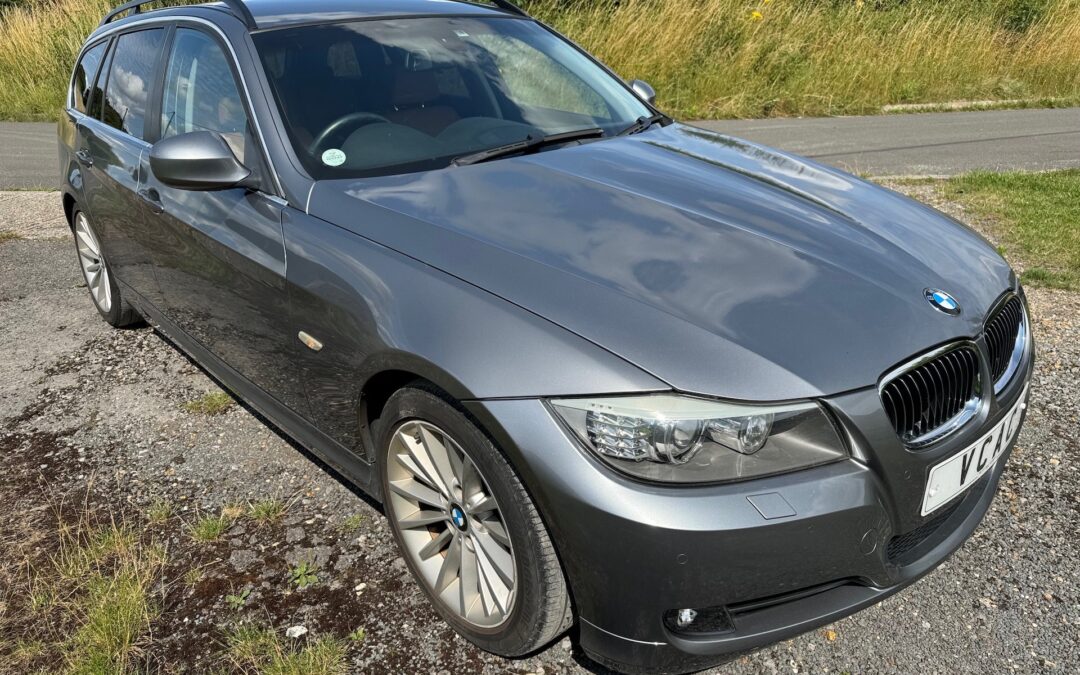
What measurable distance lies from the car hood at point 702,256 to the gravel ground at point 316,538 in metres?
0.87

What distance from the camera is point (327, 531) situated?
9.49ft

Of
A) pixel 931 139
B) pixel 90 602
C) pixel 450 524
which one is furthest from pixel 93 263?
pixel 931 139

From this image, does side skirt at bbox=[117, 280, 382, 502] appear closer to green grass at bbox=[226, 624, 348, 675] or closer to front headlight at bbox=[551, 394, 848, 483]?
green grass at bbox=[226, 624, 348, 675]

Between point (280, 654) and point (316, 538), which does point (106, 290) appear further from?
point (280, 654)

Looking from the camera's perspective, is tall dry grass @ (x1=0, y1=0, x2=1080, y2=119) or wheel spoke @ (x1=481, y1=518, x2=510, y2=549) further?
tall dry grass @ (x1=0, y1=0, x2=1080, y2=119)

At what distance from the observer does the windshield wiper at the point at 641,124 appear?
3.39 metres

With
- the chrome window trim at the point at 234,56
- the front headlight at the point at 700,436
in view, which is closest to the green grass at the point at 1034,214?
the front headlight at the point at 700,436

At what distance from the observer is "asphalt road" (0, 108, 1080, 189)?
26.4 feet

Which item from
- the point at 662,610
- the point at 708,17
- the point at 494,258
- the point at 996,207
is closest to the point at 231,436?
the point at 494,258

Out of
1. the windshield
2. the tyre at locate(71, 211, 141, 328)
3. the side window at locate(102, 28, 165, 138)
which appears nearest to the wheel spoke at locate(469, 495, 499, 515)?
the windshield

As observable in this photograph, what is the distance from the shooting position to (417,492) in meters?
2.41

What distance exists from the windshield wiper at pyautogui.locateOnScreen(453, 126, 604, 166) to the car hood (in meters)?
0.07

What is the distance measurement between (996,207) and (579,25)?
8443mm

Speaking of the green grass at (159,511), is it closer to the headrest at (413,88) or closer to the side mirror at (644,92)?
the headrest at (413,88)
